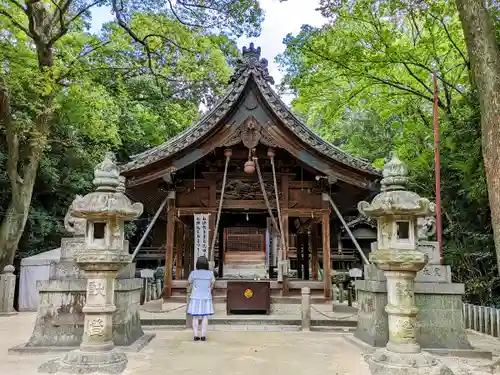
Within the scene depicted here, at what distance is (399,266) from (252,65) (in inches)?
281

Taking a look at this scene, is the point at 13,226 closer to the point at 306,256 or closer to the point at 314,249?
the point at 314,249

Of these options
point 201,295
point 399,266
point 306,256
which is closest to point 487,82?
point 399,266

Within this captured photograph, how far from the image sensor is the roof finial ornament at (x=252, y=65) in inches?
437

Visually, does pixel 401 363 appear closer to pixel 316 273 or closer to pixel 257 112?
pixel 257 112

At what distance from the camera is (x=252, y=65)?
11.1 metres

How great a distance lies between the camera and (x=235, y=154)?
39.1ft

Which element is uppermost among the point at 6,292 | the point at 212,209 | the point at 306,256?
the point at 212,209

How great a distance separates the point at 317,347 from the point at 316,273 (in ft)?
21.9

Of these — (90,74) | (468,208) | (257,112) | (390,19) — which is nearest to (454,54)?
(390,19)

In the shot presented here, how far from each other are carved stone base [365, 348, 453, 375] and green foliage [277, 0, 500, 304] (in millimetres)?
6819

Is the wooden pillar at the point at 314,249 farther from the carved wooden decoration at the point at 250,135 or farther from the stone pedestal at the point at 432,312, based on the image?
the stone pedestal at the point at 432,312

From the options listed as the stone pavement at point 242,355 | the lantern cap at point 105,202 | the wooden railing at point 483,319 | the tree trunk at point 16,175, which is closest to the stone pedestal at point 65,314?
the stone pavement at point 242,355

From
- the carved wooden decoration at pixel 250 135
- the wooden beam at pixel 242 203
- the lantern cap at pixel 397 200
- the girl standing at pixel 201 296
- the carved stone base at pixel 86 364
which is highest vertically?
the carved wooden decoration at pixel 250 135

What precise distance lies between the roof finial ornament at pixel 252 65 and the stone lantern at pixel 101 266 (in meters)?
5.86
